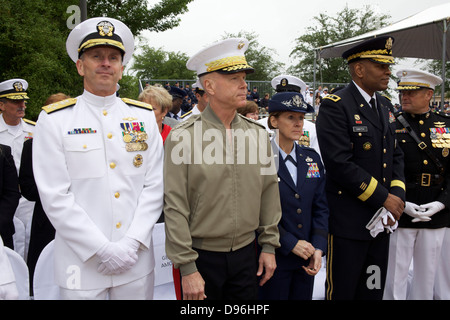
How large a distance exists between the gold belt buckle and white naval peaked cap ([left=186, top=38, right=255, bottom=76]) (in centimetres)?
219

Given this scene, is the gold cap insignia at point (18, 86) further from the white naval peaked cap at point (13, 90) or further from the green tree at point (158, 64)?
the green tree at point (158, 64)

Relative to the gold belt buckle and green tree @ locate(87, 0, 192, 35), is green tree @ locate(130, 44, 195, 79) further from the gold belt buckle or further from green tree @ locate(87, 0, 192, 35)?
the gold belt buckle

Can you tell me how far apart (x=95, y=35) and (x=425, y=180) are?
3.06 m

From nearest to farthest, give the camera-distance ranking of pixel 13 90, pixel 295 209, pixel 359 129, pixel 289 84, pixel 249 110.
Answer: pixel 295 209 → pixel 359 129 → pixel 13 90 → pixel 289 84 → pixel 249 110

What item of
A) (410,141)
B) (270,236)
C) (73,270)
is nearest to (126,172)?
(73,270)

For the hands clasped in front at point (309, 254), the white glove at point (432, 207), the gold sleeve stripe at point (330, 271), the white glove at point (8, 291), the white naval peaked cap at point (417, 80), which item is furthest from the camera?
the white naval peaked cap at point (417, 80)

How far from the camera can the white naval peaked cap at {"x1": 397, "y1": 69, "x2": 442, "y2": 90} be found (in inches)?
153

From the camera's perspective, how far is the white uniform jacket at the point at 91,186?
7.13ft

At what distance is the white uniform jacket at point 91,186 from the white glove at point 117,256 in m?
0.04

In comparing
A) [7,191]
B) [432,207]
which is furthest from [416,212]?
[7,191]

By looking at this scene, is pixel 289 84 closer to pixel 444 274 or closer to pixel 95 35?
pixel 444 274

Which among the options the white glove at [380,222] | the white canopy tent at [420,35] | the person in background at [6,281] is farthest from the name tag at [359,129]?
the white canopy tent at [420,35]

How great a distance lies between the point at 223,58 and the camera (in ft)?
8.02

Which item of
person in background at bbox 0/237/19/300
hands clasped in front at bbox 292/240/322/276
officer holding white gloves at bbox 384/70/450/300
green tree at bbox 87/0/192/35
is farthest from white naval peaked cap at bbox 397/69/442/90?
green tree at bbox 87/0/192/35
